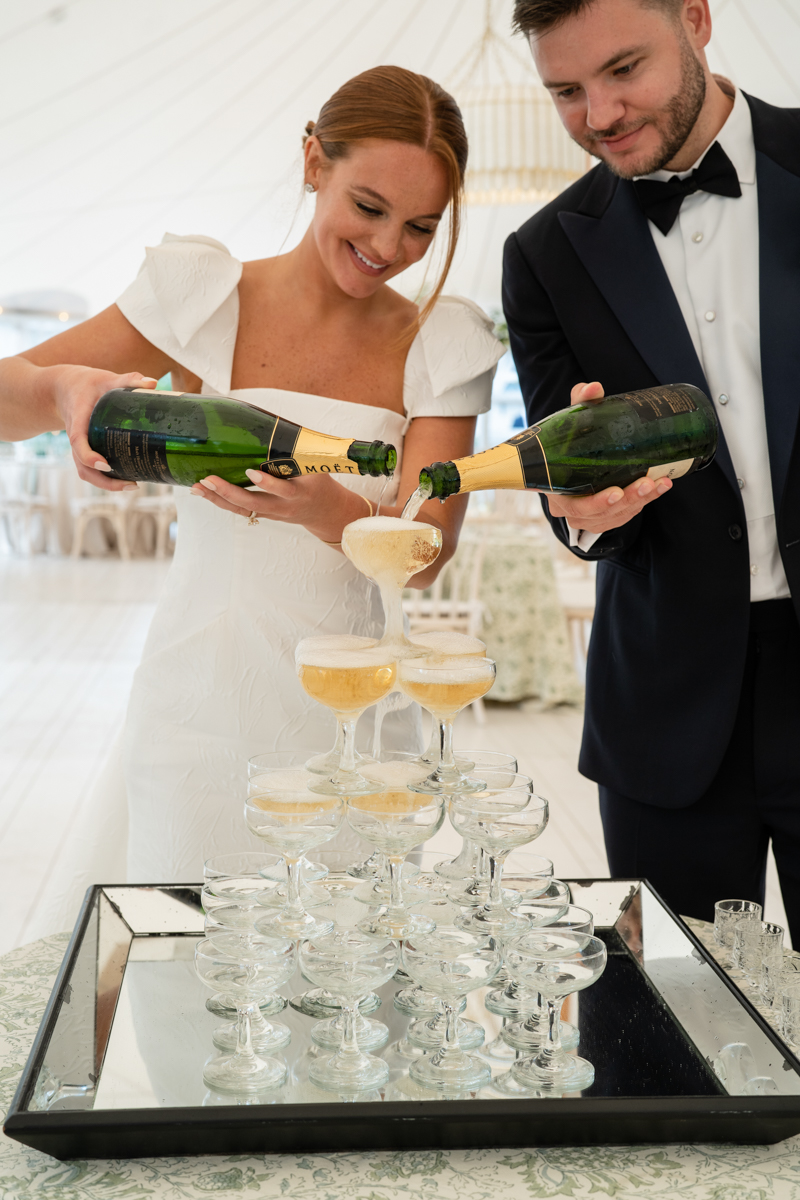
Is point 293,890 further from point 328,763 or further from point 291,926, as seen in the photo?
point 328,763

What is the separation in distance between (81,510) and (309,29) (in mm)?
6778

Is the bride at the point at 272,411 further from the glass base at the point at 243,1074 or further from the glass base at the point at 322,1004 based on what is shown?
the glass base at the point at 243,1074

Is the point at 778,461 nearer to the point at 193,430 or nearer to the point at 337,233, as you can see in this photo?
the point at 337,233

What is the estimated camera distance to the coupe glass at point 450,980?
3.26ft

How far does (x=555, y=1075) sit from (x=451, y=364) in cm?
109

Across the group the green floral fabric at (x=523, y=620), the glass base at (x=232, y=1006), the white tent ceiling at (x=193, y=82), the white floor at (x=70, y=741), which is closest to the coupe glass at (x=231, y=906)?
the glass base at (x=232, y=1006)

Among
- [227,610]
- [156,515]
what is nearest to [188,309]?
[227,610]

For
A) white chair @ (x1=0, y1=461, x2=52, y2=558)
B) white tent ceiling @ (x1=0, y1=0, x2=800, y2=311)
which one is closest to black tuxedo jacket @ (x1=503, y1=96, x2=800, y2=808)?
white tent ceiling @ (x1=0, y1=0, x2=800, y2=311)

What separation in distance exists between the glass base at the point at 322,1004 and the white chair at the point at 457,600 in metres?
4.36

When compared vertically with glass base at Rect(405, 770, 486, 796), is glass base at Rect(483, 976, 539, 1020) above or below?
below

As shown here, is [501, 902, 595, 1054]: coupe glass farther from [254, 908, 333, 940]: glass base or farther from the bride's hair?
the bride's hair

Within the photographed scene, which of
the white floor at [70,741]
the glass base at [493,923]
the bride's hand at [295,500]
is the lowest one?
the white floor at [70,741]

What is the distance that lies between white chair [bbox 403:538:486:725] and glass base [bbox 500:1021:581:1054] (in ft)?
14.4

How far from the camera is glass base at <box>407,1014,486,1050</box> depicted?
106cm
